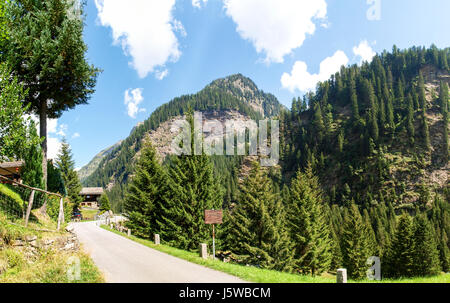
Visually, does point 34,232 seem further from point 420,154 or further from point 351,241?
point 420,154

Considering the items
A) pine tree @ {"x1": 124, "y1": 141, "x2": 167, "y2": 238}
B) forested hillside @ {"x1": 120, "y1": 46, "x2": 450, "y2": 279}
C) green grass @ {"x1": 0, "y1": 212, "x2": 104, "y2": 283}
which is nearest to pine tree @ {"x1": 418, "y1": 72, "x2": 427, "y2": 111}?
forested hillside @ {"x1": 120, "y1": 46, "x2": 450, "y2": 279}

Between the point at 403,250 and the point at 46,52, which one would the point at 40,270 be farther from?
the point at 403,250

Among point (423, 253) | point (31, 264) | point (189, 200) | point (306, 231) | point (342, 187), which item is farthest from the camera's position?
point (342, 187)

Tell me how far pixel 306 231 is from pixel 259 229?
8.26m

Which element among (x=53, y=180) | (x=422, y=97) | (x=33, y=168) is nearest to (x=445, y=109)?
(x=422, y=97)

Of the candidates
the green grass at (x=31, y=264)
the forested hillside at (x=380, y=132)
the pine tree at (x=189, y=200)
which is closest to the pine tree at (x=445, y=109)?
the forested hillside at (x=380, y=132)

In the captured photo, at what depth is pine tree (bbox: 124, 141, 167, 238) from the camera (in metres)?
23.0

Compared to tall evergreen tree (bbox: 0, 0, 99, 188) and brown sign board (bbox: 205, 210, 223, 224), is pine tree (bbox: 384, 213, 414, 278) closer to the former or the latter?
brown sign board (bbox: 205, 210, 223, 224)

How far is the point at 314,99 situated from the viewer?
627ft

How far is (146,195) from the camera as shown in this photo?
2395 centimetres

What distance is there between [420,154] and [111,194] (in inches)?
7006

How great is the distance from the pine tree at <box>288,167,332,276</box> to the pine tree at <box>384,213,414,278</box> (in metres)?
23.3
